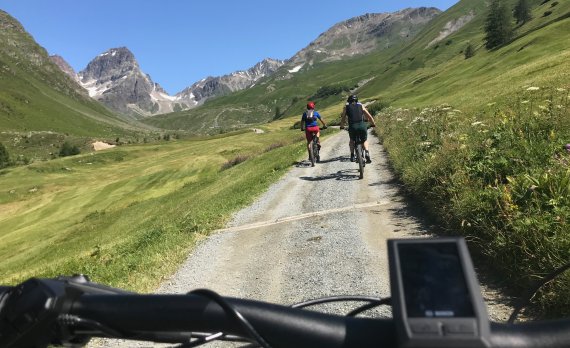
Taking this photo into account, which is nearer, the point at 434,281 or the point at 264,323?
the point at 434,281

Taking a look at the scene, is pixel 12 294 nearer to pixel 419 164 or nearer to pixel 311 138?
pixel 419 164

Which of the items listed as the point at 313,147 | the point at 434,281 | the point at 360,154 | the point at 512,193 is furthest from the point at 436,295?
the point at 313,147

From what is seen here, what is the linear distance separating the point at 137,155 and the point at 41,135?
98095mm

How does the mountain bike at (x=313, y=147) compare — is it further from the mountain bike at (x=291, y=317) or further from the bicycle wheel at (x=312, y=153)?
the mountain bike at (x=291, y=317)

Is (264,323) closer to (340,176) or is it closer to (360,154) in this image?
(360,154)

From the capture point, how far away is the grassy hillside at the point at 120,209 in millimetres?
12297

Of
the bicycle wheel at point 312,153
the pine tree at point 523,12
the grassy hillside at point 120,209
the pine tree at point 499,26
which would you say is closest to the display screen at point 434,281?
the grassy hillside at point 120,209

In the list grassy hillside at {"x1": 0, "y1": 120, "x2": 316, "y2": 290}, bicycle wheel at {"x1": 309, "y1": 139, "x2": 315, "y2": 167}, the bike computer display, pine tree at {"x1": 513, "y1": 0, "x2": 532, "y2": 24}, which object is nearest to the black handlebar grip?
the bike computer display

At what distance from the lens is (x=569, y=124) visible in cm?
1154

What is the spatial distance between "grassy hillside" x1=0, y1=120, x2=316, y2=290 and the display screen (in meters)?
8.03

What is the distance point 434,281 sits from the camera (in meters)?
1.22

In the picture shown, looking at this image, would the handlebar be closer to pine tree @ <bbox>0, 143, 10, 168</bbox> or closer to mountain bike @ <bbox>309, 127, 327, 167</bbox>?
mountain bike @ <bbox>309, 127, 327, 167</bbox>

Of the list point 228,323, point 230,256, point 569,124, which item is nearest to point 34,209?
point 230,256

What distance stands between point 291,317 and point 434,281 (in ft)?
1.54
